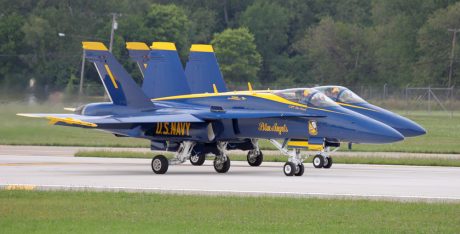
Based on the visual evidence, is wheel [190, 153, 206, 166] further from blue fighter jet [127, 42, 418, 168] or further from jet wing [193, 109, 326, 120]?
A: jet wing [193, 109, 326, 120]

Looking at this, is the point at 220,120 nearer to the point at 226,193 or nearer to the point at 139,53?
the point at 226,193

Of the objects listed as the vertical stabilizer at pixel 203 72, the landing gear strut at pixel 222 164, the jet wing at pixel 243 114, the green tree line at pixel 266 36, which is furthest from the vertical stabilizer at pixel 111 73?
the green tree line at pixel 266 36

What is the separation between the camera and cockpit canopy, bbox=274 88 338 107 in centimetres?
2192

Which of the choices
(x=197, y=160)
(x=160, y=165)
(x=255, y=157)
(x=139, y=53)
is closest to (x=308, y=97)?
(x=160, y=165)

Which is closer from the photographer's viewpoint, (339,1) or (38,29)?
(38,29)

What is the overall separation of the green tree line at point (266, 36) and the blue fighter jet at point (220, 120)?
3379 cm

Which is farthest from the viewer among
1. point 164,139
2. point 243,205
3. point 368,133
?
point 164,139

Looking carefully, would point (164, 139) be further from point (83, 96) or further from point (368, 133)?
point (83, 96)

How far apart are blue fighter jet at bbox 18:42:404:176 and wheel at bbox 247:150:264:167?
5.63 ft

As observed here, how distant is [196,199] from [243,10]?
7432 centimetres

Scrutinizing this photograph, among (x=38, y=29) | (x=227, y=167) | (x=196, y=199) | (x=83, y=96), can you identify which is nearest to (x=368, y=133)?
(x=227, y=167)

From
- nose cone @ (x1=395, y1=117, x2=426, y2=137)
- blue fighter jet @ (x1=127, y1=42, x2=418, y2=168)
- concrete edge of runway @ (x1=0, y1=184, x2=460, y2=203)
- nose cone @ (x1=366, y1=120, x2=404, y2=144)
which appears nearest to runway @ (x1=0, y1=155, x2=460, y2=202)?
concrete edge of runway @ (x1=0, y1=184, x2=460, y2=203)

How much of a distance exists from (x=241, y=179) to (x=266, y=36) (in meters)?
64.2

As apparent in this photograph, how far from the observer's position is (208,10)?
88.6 metres
